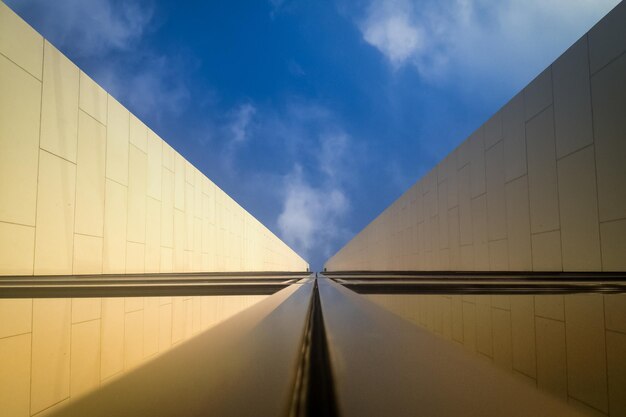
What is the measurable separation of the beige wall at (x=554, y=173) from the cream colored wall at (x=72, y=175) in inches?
314

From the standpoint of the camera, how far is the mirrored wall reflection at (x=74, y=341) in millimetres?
1026

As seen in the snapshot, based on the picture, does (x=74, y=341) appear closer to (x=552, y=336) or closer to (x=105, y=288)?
(x=552, y=336)

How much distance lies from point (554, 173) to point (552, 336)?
6.63 m

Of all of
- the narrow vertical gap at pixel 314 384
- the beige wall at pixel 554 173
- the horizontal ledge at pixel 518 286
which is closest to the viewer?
the narrow vertical gap at pixel 314 384

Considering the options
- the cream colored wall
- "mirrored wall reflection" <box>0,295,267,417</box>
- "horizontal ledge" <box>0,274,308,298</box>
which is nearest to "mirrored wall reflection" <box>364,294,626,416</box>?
"mirrored wall reflection" <box>0,295,267,417</box>

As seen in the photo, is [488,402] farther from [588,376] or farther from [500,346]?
[500,346]

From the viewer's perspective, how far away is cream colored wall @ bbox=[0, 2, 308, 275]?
231 inches

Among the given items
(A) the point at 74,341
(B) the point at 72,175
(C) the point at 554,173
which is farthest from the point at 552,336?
(B) the point at 72,175

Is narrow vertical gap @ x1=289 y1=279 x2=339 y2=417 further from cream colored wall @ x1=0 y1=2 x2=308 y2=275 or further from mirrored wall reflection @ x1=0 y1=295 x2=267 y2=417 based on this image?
cream colored wall @ x1=0 y1=2 x2=308 y2=275

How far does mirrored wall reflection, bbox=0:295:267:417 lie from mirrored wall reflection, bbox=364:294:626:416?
1.00 m

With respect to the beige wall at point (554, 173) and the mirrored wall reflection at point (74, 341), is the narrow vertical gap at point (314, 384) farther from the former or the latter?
the beige wall at point (554, 173)

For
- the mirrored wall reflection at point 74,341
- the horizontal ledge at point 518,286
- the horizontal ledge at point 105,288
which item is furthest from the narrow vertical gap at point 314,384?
the horizontal ledge at point 105,288

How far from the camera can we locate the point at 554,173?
7270 millimetres

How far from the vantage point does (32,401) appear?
36.2 inches
